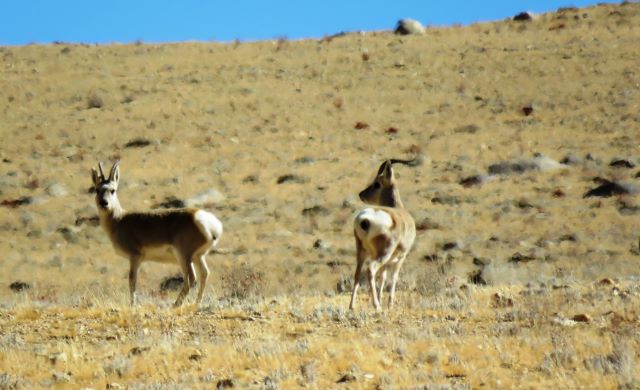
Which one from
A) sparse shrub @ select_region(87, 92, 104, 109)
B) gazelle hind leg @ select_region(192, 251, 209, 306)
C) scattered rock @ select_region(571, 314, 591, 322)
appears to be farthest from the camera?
sparse shrub @ select_region(87, 92, 104, 109)

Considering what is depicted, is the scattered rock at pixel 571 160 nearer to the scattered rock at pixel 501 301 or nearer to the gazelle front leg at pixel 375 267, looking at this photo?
the scattered rock at pixel 501 301

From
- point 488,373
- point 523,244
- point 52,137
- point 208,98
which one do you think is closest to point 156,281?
point 523,244

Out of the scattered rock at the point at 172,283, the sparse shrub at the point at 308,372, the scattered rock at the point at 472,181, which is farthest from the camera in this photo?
the scattered rock at the point at 472,181

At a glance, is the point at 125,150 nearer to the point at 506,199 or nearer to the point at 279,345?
the point at 506,199

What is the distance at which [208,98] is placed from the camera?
143ft

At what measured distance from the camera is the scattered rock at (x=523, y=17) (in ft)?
178

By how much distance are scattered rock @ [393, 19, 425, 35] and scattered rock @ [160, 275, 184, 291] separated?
33.8 meters

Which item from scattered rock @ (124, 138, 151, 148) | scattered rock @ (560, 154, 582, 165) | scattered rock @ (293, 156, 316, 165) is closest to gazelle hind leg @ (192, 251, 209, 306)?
scattered rock @ (293, 156, 316, 165)

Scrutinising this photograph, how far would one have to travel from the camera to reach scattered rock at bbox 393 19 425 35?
53.6 m

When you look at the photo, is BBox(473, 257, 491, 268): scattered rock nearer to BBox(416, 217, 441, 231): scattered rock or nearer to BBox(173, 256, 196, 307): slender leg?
BBox(416, 217, 441, 231): scattered rock

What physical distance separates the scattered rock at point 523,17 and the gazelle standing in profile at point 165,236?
1712 inches

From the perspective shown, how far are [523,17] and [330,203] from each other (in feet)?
95.8

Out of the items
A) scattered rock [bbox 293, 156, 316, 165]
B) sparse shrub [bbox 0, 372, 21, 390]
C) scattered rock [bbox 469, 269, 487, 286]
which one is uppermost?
scattered rock [bbox 293, 156, 316, 165]

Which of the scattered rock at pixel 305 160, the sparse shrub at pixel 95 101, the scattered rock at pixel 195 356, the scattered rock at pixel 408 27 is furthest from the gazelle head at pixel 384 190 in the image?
the scattered rock at pixel 408 27
